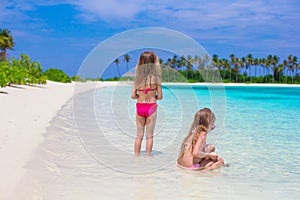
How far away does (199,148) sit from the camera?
5.68m

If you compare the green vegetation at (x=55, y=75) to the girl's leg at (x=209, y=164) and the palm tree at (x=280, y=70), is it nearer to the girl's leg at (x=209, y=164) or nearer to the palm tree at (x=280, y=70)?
the girl's leg at (x=209, y=164)

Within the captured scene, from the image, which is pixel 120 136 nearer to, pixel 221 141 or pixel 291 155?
pixel 221 141

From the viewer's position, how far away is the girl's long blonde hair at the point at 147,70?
5.99 m

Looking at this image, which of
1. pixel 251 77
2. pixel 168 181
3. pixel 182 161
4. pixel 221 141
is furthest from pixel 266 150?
pixel 251 77

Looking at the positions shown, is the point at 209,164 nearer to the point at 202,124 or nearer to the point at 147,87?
the point at 202,124

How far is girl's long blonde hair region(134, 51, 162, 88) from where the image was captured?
236 inches

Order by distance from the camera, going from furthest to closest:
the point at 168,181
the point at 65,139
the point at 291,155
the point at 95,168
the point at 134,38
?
the point at 65,139 → the point at 291,155 → the point at 134,38 → the point at 95,168 → the point at 168,181

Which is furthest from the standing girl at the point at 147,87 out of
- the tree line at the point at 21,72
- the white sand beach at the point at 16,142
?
the tree line at the point at 21,72

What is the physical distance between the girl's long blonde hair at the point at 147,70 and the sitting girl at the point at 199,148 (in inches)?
33.6

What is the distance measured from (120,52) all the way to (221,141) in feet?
11.9

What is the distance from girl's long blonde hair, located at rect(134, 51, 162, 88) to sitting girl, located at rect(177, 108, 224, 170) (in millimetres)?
852

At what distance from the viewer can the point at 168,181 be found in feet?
17.0

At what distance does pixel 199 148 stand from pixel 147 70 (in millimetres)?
1365

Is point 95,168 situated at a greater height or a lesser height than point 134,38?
lesser
